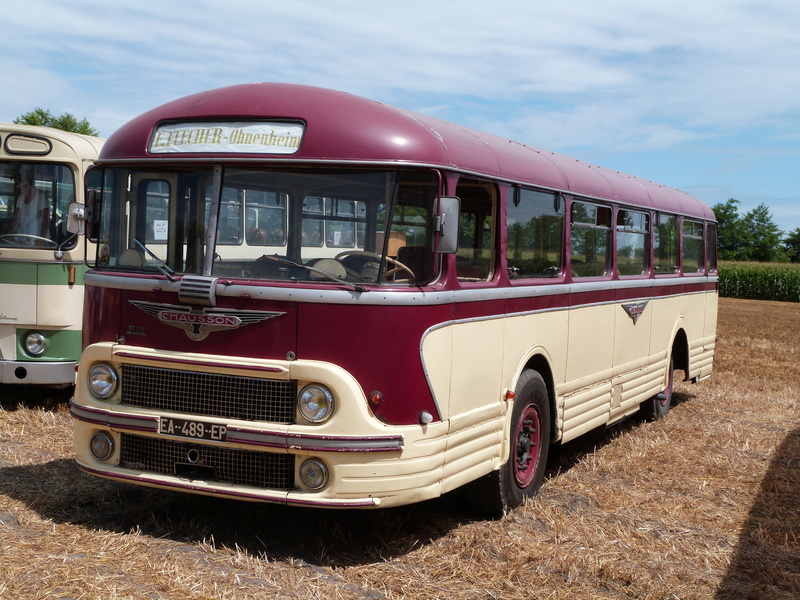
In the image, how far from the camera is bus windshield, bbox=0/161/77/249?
8859 millimetres

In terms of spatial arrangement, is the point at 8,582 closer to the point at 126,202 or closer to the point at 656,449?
the point at 126,202

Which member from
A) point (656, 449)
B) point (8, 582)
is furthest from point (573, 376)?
point (8, 582)

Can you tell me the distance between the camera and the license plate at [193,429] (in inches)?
206

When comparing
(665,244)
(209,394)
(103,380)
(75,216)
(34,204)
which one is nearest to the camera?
(209,394)

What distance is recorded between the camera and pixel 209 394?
17.5 ft

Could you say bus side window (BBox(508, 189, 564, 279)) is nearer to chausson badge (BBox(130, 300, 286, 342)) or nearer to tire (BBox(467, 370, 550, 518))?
tire (BBox(467, 370, 550, 518))

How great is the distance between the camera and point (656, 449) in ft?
29.0

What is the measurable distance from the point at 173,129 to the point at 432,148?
1.55 meters

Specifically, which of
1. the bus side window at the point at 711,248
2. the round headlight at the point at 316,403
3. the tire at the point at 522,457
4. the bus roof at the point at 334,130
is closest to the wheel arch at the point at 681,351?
the bus side window at the point at 711,248

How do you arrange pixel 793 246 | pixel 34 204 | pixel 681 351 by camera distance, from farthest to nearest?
pixel 793 246, pixel 681 351, pixel 34 204

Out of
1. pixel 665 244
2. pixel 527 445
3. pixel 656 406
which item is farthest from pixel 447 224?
pixel 656 406

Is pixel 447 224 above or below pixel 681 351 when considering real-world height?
above

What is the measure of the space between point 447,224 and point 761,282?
4756 cm

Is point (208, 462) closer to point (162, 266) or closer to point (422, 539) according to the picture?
point (162, 266)
